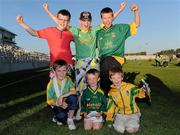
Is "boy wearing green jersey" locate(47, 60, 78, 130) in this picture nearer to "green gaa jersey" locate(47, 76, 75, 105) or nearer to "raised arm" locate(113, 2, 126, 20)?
"green gaa jersey" locate(47, 76, 75, 105)

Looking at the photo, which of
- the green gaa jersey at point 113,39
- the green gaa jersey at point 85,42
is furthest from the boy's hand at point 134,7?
the green gaa jersey at point 85,42

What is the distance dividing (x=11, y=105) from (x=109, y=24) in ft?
12.1

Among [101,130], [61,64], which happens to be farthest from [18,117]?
[101,130]

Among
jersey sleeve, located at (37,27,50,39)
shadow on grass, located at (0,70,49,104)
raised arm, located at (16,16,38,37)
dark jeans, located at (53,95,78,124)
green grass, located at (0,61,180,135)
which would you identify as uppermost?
raised arm, located at (16,16,38,37)

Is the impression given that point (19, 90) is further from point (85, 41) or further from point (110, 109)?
point (110, 109)

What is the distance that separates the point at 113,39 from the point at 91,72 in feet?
3.12

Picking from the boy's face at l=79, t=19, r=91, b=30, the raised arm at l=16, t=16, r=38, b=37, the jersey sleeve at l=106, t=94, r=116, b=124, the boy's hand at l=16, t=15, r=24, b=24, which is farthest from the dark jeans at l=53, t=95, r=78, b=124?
the boy's hand at l=16, t=15, r=24, b=24

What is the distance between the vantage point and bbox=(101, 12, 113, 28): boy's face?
7871mm

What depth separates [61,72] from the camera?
753cm

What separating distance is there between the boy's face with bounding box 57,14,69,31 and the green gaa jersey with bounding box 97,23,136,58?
0.68 metres

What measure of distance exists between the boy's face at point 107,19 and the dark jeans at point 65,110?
1.63 metres

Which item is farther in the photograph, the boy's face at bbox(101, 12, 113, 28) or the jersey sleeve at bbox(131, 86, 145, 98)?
the boy's face at bbox(101, 12, 113, 28)

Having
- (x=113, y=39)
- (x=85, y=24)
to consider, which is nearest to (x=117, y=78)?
(x=113, y=39)

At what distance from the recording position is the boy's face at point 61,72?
24.6ft
